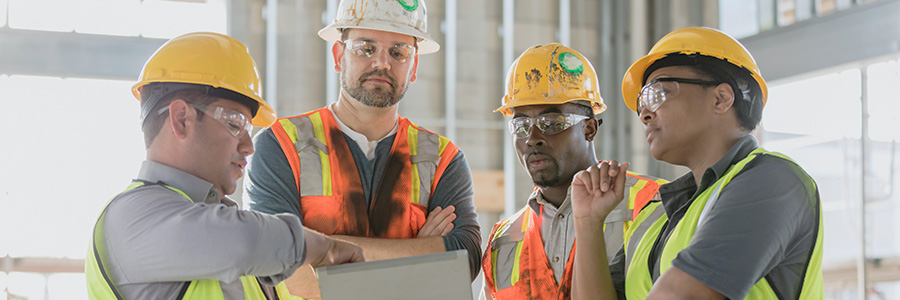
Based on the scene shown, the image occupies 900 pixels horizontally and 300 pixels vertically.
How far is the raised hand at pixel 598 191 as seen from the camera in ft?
9.63

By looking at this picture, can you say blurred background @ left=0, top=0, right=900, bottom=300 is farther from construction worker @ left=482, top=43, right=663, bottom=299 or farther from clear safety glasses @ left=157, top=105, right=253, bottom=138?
clear safety glasses @ left=157, top=105, right=253, bottom=138

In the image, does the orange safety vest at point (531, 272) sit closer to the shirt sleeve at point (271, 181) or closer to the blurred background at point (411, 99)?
the shirt sleeve at point (271, 181)

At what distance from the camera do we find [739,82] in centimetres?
265

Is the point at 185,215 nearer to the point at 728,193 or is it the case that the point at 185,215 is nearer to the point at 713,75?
the point at 728,193

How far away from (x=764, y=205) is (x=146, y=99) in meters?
1.91

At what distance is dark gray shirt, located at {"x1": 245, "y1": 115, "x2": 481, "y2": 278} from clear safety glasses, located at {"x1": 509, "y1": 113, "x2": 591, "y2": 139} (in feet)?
1.14

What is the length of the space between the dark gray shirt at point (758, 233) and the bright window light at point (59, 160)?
8.25 meters

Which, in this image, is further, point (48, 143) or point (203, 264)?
point (48, 143)

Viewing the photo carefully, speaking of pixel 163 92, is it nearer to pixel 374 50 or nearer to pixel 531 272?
pixel 374 50

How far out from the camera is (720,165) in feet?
8.04

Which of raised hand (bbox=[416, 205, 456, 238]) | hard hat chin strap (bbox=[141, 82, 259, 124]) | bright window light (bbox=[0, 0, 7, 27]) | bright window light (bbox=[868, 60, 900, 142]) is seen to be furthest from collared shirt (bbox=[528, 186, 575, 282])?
bright window light (bbox=[0, 0, 7, 27])

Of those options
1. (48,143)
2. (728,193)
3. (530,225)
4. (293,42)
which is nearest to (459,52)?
(293,42)

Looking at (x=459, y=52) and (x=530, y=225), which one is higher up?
(x=459, y=52)

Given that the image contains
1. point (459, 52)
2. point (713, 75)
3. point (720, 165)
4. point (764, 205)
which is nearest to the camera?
point (764, 205)
